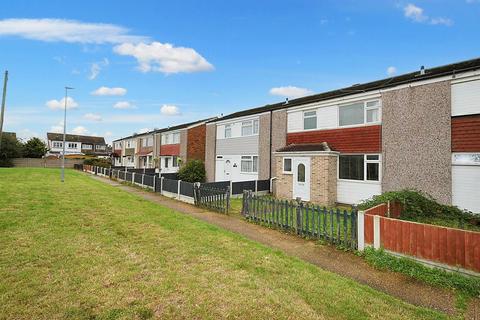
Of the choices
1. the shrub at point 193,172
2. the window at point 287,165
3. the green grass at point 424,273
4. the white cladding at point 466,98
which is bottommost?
the green grass at point 424,273

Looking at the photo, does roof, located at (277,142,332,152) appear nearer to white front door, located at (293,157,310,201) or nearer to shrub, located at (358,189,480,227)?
white front door, located at (293,157,310,201)

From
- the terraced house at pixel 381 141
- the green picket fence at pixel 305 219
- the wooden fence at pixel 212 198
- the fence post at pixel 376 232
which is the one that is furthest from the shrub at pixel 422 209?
the wooden fence at pixel 212 198

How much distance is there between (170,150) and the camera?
3247 centimetres

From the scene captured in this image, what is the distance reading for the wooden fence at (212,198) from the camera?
1247cm

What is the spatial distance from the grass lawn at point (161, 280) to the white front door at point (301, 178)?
7823mm

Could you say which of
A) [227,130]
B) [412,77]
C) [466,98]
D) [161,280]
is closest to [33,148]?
[227,130]

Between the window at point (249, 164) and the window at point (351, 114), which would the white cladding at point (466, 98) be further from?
the window at point (249, 164)

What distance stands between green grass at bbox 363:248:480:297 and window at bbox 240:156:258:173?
44.9 feet

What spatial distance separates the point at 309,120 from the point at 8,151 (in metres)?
55.4

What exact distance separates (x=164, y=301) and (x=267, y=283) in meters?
1.89

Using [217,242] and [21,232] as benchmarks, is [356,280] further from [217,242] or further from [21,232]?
[21,232]

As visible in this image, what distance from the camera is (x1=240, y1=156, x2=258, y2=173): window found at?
2028 cm

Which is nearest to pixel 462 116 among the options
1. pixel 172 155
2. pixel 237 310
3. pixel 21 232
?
pixel 237 310

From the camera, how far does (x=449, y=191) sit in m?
10.7
